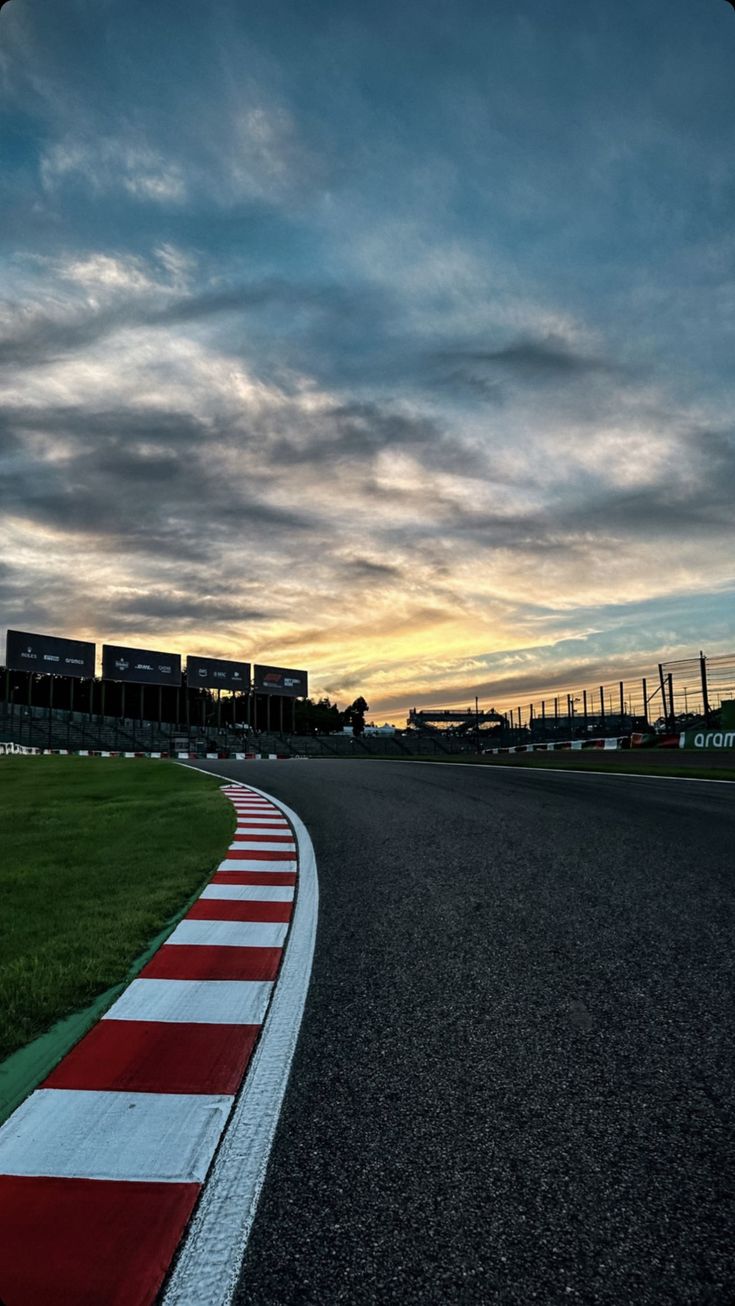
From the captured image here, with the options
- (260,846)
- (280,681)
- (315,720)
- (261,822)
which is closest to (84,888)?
(260,846)

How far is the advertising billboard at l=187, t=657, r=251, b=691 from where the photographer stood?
80.6 meters

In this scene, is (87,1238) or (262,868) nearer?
(87,1238)

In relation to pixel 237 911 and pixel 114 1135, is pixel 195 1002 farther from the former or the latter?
pixel 237 911

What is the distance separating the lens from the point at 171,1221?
1.68 meters

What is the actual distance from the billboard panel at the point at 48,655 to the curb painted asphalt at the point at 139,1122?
6316 cm

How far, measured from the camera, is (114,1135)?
2.06m

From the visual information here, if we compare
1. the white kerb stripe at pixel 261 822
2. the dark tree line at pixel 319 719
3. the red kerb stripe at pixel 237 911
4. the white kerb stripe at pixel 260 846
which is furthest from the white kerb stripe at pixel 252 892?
the dark tree line at pixel 319 719

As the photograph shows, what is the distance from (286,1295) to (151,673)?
75359 millimetres

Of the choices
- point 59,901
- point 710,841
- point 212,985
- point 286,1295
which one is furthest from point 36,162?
point 286,1295

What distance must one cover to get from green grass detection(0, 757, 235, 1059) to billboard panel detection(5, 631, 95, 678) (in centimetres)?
5454

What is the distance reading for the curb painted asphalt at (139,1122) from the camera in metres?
1.54

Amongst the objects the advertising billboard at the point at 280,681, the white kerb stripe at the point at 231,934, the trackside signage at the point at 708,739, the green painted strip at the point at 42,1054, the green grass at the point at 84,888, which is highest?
the advertising billboard at the point at 280,681

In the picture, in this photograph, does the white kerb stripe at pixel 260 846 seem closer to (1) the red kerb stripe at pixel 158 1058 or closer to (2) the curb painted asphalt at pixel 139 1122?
(2) the curb painted asphalt at pixel 139 1122

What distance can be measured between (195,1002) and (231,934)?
3.47ft
